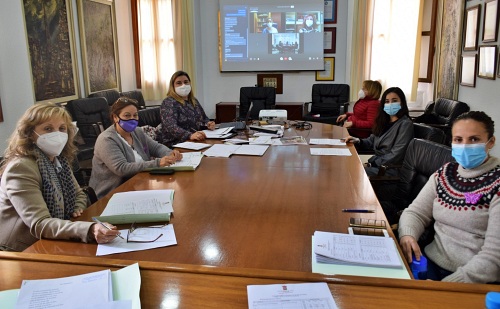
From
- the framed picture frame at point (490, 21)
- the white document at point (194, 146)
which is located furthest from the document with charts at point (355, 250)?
the framed picture frame at point (490, 21)

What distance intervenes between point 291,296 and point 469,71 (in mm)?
4554

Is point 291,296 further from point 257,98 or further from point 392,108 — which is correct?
point 257,98

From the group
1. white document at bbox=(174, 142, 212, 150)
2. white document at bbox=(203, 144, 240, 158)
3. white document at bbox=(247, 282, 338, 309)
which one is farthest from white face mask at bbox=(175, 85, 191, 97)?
white document at bbox=(247, 282, 338, 309)

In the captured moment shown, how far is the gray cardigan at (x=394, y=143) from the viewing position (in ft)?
9.67

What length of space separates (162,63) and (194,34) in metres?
0.68

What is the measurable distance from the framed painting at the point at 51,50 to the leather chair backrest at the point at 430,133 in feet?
12.0

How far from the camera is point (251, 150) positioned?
9.32 ft

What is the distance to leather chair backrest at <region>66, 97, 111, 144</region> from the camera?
4.37 meters

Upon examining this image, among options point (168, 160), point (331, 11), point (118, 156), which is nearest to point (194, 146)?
point (168, 160)

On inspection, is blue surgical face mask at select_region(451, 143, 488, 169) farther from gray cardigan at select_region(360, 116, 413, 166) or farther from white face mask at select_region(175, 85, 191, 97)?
white face mask at select_region(175, 85, 191, 97)

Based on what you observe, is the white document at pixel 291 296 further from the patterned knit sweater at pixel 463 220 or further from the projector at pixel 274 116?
the projector at pixel 274 116

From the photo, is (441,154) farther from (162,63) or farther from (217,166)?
(162,63)

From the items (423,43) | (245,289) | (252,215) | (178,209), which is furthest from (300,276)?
(423,43)

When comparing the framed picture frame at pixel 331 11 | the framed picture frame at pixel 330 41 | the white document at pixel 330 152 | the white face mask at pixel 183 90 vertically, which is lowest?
the white document at pixel 330 152
